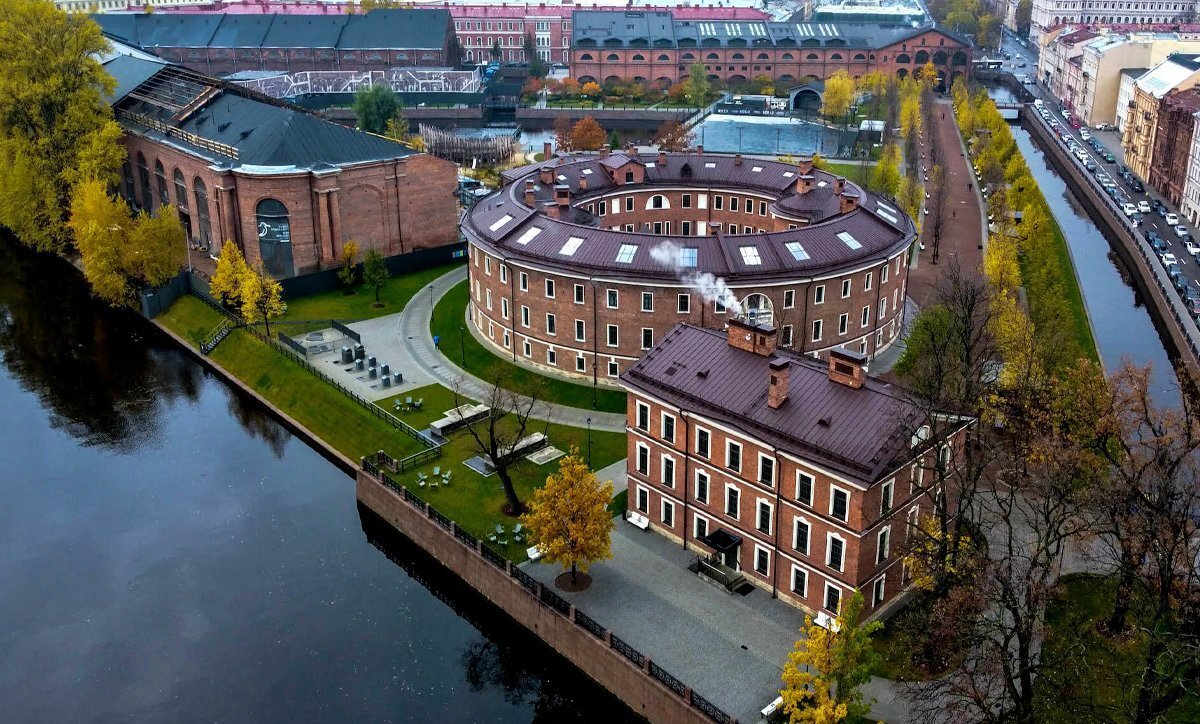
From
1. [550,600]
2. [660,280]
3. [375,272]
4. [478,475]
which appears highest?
[660,280]

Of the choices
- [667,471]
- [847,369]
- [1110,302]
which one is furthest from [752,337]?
[1110,302]

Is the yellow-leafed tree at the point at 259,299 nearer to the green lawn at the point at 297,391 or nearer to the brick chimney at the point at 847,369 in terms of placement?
the green lawn at the point at 297,391

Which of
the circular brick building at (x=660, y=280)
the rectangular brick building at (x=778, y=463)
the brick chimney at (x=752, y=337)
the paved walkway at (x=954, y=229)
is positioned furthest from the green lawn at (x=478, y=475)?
the paved walkway at (x=954, y=229)

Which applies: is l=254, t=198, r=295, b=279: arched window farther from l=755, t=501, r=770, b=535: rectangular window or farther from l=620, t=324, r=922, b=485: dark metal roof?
l=755, t=501, r=770, b=535: rectangular window

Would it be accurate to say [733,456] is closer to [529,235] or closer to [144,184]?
[529,235]

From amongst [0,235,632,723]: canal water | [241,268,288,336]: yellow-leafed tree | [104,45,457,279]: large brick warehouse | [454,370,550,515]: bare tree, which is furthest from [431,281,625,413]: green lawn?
[104,45,457,279]: large brick warehouse
